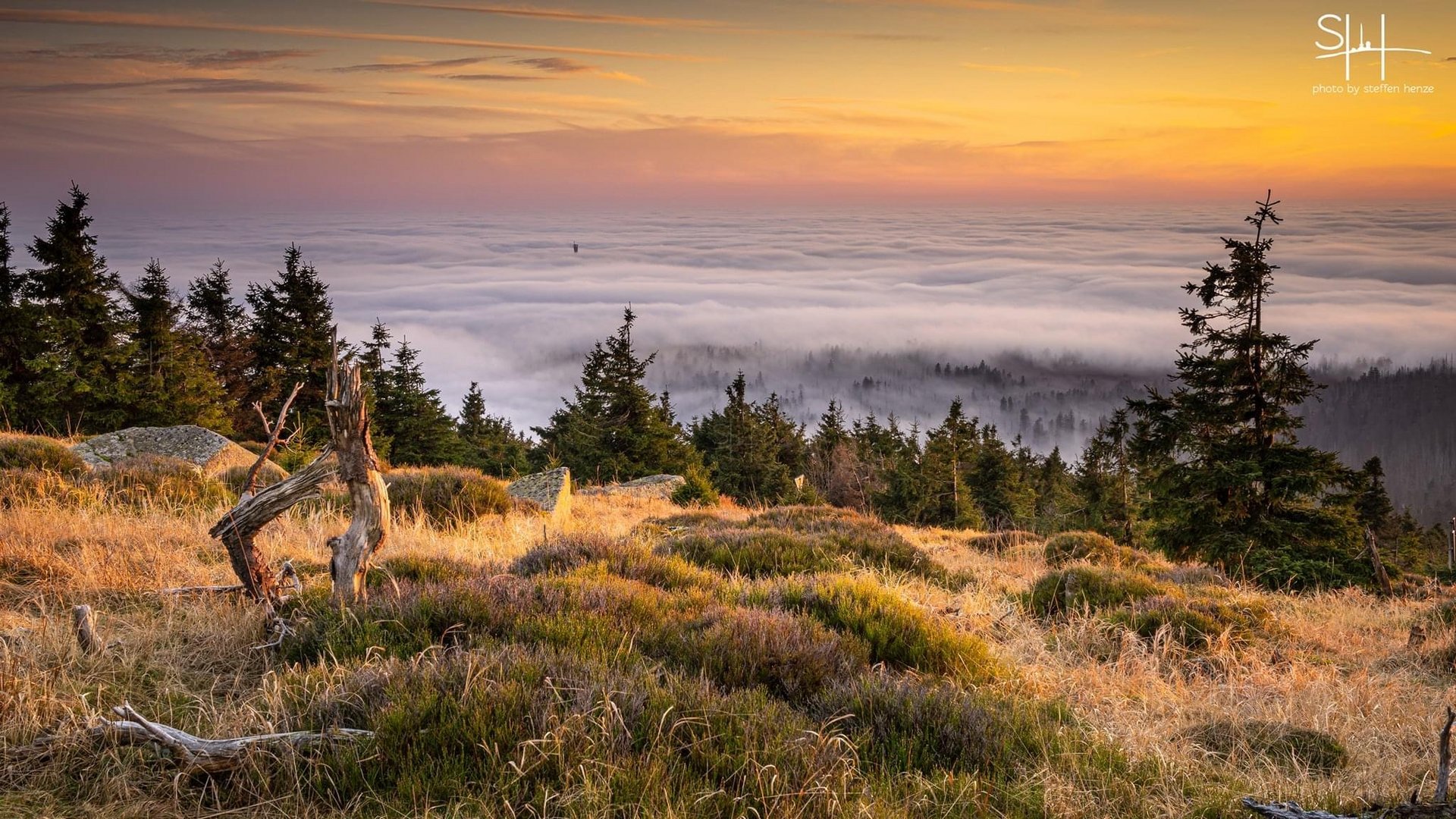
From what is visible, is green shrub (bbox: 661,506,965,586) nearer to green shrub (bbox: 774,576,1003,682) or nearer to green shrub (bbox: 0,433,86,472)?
green shrub (bbox: 774,576,1003,682)

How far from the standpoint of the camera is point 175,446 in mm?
17703

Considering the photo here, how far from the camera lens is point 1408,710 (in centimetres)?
518

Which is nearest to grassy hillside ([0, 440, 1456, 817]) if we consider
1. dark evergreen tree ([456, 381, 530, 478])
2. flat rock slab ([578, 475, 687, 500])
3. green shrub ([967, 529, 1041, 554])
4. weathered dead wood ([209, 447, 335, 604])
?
weathered dead wood ([209, 447, 335, 604])

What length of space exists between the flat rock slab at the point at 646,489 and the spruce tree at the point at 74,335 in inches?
1020

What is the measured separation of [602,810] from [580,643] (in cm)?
166

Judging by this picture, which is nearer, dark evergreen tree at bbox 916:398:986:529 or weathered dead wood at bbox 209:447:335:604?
weathered dead wood at bbox 209:447:335:604

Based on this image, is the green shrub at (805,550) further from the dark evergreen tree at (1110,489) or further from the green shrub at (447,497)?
the dark evergreen tree at (1110,489)

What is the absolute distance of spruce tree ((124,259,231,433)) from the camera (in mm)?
36469

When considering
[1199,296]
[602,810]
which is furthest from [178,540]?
[1199,296]

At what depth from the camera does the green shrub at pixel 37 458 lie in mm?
10875

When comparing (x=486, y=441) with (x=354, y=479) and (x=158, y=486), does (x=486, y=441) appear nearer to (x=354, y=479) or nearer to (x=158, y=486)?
(x=158, y=486)

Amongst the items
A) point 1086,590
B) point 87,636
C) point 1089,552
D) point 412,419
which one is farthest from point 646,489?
point 412,419

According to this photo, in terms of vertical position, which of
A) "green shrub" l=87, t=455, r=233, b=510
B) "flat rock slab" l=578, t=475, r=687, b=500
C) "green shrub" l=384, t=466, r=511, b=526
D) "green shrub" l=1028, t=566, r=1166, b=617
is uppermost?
"green shrub" l=87, t=455, r=233, b=510

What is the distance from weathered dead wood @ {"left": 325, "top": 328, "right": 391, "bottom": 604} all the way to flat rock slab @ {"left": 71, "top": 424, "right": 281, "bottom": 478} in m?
13.1
